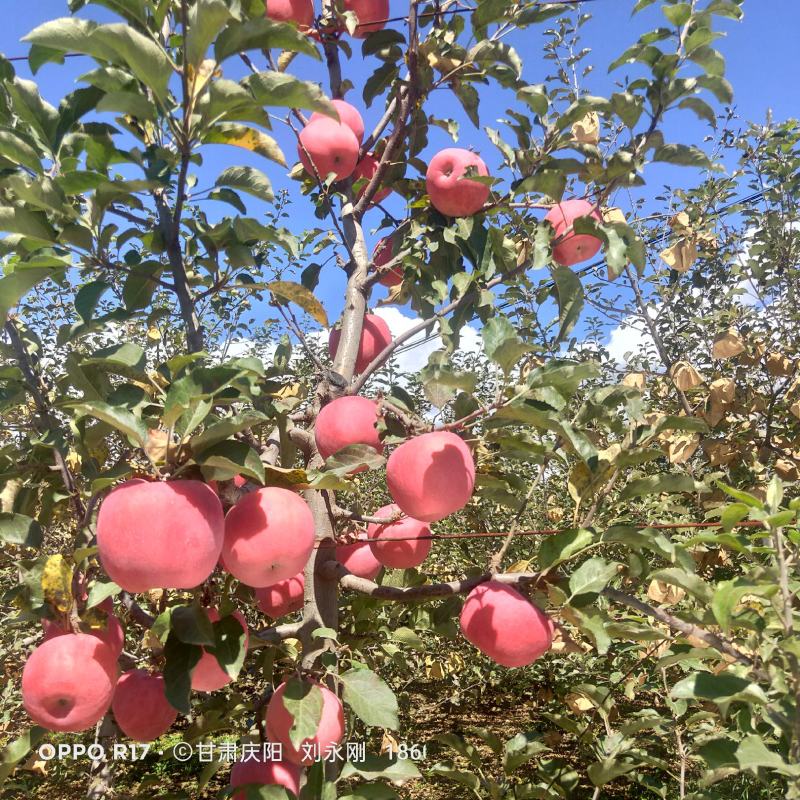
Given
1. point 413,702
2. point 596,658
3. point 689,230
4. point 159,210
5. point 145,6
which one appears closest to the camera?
point 145,6

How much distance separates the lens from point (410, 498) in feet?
3.71

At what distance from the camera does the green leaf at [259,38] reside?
93 centimetres

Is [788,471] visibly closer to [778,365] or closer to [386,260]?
[778,365]

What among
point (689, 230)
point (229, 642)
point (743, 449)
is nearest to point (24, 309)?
point (229, 642)

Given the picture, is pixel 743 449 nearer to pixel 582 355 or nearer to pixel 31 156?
pixel 582 355

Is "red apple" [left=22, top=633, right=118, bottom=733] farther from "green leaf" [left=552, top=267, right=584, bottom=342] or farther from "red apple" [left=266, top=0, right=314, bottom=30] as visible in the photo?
"red apple" [left=266, top=0, right=314, bottom=30]

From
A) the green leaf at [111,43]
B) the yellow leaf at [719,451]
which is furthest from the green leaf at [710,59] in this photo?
the yellow leaf at [719,451]

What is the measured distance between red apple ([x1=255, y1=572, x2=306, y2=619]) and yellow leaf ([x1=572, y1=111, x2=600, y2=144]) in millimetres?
1211

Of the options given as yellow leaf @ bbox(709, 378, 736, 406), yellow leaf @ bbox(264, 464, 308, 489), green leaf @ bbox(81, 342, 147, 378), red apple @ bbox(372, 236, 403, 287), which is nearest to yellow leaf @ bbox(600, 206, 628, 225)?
red apple @ bbox(372, 236, 403, 287)

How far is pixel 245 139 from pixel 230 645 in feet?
2.86

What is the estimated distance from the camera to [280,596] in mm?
1481

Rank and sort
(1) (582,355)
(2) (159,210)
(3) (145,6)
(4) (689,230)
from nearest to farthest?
1. (3) (145,6)
2. (2) (159,210)
3. (4) (689,230)
4. (1) (582,355)

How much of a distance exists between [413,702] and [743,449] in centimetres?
258

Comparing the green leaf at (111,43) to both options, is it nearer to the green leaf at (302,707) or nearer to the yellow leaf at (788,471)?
the green leaf at (302,707)
